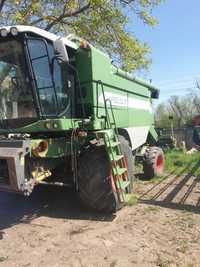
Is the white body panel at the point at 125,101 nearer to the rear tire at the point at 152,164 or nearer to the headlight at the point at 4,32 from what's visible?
the rear tire at the point at 152,164

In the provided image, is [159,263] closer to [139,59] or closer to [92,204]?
[92,204]

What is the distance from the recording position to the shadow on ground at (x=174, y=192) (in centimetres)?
627

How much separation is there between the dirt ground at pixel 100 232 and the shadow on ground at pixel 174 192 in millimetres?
18

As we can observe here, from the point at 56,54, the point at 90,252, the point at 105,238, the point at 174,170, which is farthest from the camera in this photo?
the point at 174,170

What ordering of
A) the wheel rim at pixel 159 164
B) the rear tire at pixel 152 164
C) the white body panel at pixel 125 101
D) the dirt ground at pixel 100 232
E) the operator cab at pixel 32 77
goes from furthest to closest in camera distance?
the wheel rim at pixel 159 164 → the rear tire at pixel 152 164 → the white body panel at pixel 125 101 → the operator cab at pixel 32 77 → the dirt ground at pixel 100 232

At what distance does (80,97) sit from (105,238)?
8.53ft

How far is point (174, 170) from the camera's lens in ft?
34.4

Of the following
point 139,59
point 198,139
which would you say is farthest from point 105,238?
point 198,139

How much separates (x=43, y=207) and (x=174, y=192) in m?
2.72

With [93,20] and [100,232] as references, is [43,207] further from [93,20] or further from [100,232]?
[93,20]

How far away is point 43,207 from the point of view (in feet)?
21.4

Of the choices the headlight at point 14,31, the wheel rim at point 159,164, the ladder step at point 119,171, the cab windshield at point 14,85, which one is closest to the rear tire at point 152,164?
the wheel rim at point 159,164

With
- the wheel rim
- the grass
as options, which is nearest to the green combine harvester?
the wheel rim

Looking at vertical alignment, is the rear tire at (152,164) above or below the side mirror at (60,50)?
below
